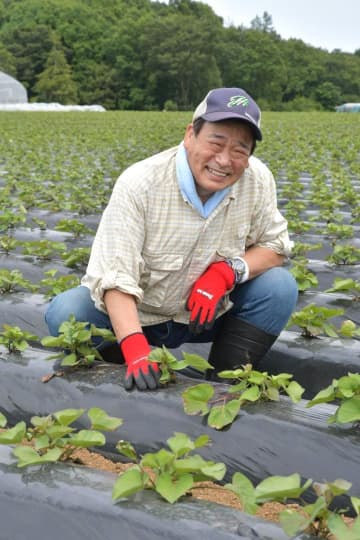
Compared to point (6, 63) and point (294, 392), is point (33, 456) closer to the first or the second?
point (294, 392)

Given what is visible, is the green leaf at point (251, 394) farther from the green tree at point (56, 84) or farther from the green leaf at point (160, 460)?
the green tree at point (56, 84)

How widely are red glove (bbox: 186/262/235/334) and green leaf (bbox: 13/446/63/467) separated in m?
0.84

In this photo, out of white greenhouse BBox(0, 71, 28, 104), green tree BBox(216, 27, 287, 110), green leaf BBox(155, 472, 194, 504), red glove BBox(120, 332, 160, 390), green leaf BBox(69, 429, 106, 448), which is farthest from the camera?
green tree BBox(216, 27, 287, 110)

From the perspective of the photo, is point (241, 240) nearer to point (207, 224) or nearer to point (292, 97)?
point (207, 224)

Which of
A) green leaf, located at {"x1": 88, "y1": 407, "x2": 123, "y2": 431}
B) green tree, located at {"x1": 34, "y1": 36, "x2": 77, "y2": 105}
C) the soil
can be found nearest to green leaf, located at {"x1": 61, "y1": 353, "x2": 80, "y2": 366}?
the soil

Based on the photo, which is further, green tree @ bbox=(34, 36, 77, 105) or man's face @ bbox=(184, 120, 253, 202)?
green tree @ bbox=(34, 36, 77, 105)

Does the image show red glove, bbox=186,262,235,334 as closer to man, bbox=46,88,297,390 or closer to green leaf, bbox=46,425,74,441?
man, bbox=46,88,297,390

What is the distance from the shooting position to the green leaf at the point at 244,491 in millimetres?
1661

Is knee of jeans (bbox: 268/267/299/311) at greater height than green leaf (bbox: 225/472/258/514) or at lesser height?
greater

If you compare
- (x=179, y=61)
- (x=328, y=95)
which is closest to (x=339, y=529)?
(x=179, y=61)

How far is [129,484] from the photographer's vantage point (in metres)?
1.62

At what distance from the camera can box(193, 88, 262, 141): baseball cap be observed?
7.64 feet

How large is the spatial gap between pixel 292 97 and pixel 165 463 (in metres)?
73.8

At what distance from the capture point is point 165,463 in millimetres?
1675
